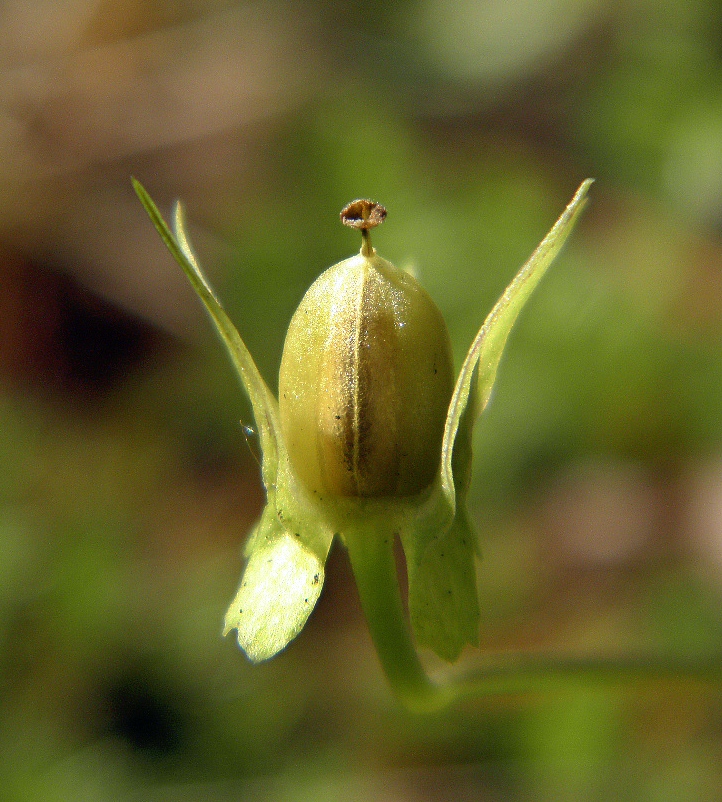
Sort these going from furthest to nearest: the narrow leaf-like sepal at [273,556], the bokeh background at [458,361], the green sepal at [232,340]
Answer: the bokeh background at [458,361]
the narrow leaf-like sepal at [273,556]
the green sepal at [232,340]

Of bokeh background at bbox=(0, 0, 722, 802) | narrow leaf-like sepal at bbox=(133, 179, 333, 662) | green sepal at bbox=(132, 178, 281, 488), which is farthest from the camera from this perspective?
bokeh background at bbox=(0, 0, 722, 802)

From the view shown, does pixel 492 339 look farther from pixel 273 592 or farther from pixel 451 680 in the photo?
pixel 451 680

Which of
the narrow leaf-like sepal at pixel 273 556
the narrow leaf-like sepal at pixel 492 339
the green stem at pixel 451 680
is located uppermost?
the narrow leaf-like sepal at pixel 492 339

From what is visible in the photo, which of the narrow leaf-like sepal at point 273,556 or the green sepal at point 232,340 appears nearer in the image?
the green sepal at point 232,340

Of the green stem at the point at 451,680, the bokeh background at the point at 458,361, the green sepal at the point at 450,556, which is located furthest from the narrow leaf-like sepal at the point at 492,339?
the bokeh background at the point at 458,361

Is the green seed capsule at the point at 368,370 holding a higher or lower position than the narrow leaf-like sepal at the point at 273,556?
higher

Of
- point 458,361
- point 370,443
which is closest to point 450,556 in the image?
point 370,443

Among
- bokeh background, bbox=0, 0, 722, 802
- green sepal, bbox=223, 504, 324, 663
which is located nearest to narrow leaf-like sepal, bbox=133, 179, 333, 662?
green sepal, bbox=223, 504, 324, 663

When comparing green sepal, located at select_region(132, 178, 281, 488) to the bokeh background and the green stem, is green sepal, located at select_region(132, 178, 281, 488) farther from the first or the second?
the bokeh background

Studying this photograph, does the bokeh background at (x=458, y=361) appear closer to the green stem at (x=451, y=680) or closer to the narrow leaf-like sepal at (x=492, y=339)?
the green stem at (x=451, y=680)
